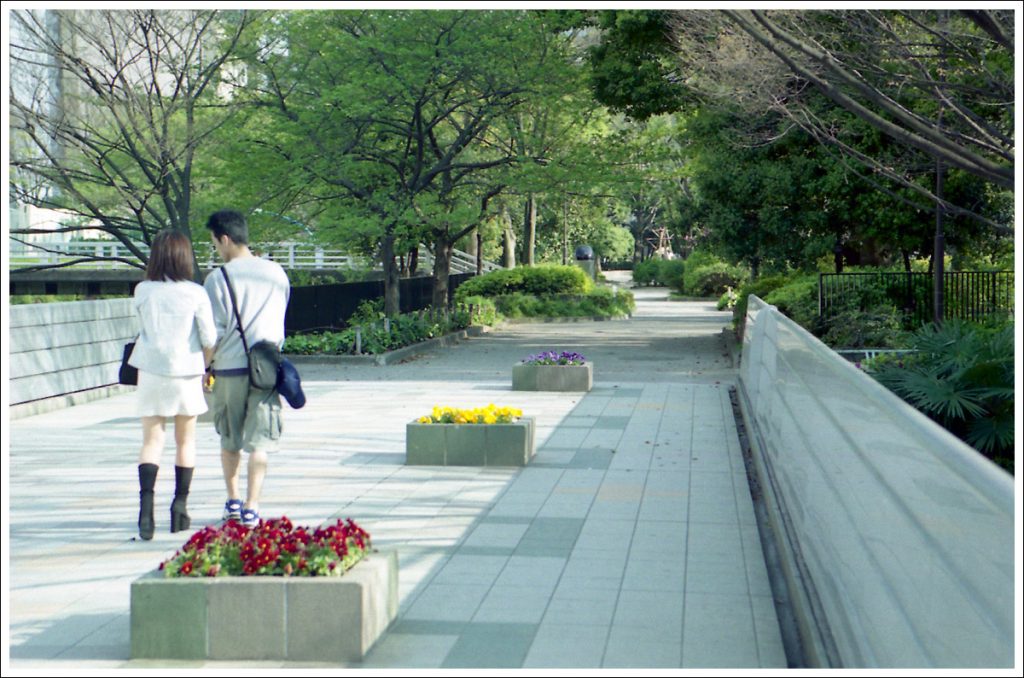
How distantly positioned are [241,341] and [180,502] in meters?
1.15

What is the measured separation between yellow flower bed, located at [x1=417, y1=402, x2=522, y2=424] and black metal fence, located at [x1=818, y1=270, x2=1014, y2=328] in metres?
12.2

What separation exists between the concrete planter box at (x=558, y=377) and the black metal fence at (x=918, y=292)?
20.6 feet

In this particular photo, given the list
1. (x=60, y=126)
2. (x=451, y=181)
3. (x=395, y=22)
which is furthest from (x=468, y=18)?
(x=60, y=126)

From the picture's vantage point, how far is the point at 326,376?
68.7 ft

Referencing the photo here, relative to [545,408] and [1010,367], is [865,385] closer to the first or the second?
[1010,367]

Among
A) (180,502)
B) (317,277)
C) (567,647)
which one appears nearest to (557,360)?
(180,502)

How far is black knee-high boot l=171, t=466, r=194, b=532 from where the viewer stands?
7.87 metres

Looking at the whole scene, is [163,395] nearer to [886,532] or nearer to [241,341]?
[241,341]

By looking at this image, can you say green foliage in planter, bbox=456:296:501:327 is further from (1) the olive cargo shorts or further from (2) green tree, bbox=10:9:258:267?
(1) the olive cargo shorts

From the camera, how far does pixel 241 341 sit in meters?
7.64

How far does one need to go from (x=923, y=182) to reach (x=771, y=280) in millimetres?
6725

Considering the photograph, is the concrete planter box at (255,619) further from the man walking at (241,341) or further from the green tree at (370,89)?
the green tree at (370,89)

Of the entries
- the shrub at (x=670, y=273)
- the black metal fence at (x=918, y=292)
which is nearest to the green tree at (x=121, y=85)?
the black metal fence at (x=918, y=292)

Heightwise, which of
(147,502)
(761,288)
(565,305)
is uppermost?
(761,288)
